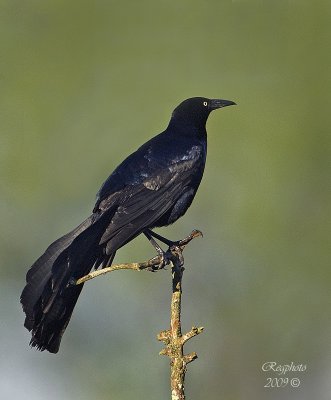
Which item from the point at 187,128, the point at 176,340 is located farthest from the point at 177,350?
the point at 187,128

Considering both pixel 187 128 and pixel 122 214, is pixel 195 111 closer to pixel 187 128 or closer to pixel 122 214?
pixel 187 128

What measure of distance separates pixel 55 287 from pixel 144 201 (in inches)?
66.6

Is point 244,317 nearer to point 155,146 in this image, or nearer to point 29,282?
point 155,146

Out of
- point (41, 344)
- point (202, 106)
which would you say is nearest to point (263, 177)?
point (202, 106)

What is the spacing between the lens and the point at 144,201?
1041 cm

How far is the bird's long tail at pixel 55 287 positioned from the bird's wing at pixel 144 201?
319 millimetres

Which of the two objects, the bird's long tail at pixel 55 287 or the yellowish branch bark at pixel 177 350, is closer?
the yellowish branch bark at pixel 177 350

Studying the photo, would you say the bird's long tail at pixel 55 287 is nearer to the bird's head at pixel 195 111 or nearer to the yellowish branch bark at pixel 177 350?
the yellowish branch bark at pixel 177 350

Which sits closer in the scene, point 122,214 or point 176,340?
point 176,340

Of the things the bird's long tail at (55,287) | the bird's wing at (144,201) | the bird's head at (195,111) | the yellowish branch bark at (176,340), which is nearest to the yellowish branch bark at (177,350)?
the yellowish branch bark at (176,340)

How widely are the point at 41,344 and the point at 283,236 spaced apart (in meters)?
8.80

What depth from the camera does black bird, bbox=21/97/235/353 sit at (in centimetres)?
895

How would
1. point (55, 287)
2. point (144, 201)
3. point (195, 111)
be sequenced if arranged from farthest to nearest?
point (195, 111) < point (144, 201) < point (55, 287)

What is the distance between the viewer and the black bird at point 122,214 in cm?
895
